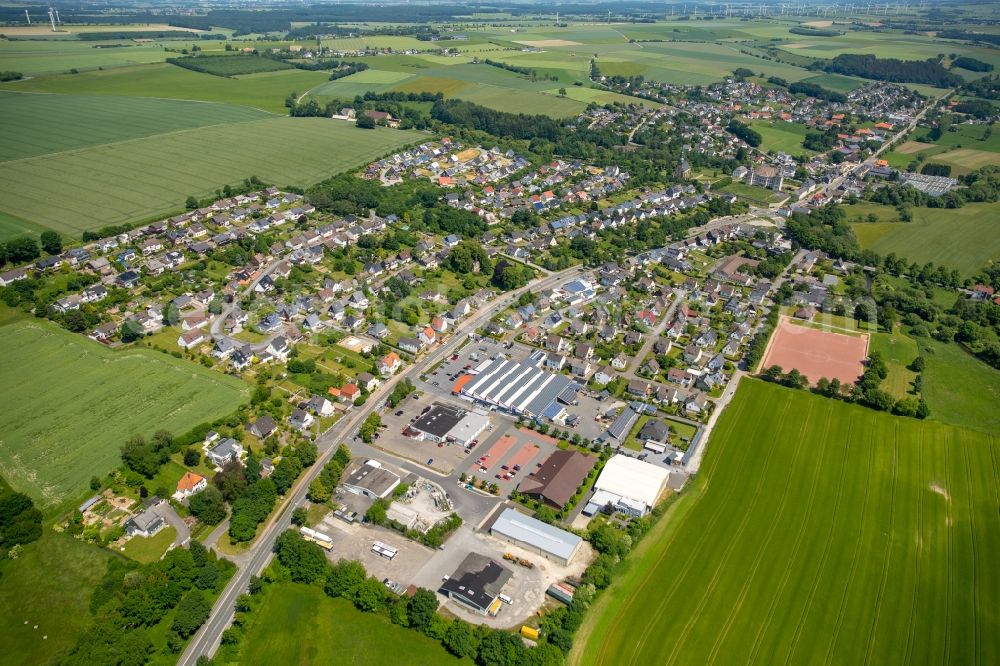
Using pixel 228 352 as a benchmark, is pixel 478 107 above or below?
above

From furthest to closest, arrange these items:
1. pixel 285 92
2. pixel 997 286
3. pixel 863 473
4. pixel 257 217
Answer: pixel 285 92, pixel 257 217, pixel 997 286, pixel 863 473

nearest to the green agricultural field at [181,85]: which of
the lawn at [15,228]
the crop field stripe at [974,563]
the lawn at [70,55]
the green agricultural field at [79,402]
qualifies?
the lawn at [70,55]

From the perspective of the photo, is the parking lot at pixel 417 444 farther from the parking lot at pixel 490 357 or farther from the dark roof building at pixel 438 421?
the parking lot at pixel 490 357

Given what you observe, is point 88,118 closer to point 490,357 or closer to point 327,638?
point 490,357

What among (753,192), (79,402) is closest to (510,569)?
(79,402)

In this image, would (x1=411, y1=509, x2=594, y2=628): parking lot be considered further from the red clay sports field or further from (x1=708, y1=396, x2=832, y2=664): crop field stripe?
the red clay sports field

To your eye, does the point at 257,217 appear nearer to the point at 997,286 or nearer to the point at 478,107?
the point at 478,107

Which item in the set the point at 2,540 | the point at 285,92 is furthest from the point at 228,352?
the point at 285,92
